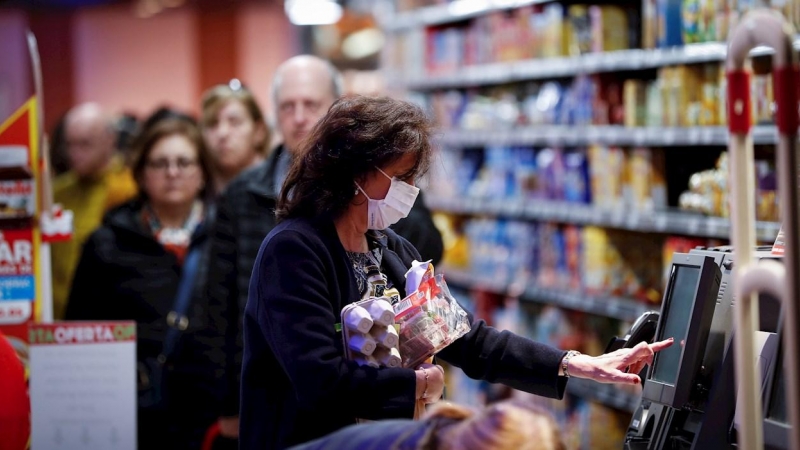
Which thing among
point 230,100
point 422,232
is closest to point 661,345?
point 422,232

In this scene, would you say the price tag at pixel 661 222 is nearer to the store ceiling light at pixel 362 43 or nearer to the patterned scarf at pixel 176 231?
the patterned scarf at pixel 176 231

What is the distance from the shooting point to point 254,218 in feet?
11.5

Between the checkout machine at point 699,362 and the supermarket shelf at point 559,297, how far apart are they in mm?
2310

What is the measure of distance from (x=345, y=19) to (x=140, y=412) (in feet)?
23.1

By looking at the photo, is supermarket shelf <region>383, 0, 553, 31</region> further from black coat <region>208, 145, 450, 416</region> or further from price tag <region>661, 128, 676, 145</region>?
black coat <region>208, 145, 450, 416</region>

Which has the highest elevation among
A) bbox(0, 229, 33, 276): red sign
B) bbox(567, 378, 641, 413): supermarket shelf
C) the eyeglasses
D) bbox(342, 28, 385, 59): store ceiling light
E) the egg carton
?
bbox(342, 28, 385, 59): store ceiling light

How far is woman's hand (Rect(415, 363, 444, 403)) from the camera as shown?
2180mm

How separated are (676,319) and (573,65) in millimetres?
3042

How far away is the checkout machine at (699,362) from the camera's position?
2209mm

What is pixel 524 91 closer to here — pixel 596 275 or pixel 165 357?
pixel 596 275

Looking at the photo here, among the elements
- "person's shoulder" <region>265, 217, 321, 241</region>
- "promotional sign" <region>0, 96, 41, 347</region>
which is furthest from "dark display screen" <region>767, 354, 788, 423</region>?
"promotional sign" <region>0, 96, 41, 347</region>

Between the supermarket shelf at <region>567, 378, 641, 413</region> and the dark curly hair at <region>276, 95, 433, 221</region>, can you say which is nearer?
the dark curly hair at <region>276, 95, 433, 221</region>

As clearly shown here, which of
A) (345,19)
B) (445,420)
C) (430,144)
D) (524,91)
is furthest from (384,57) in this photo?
(445,420)

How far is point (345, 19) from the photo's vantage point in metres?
10.7
